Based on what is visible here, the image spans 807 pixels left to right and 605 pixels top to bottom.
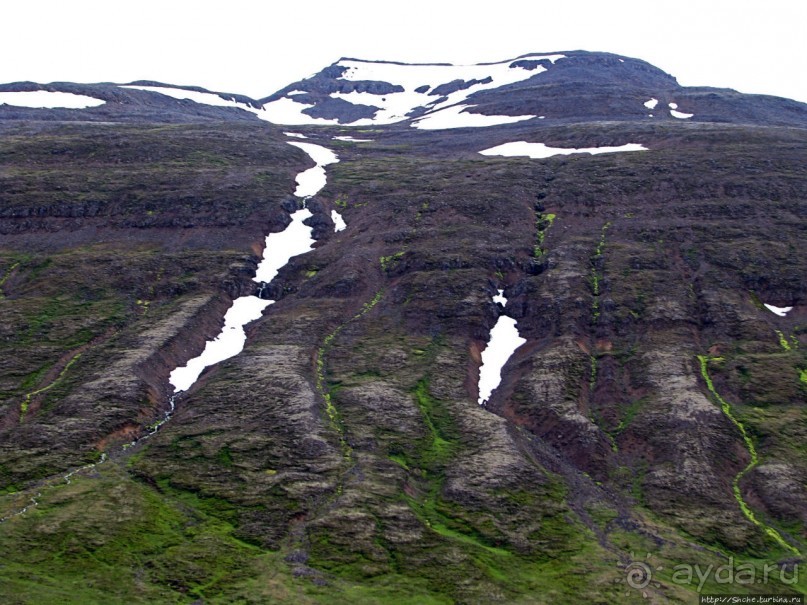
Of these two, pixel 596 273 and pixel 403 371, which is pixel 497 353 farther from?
pixel 596 273

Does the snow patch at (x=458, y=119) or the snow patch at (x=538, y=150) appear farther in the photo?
the snow patch at (x=458, y=119)

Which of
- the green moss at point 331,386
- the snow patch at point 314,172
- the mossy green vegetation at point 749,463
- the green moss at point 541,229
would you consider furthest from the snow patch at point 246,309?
the mossy green vegetation at point 749,463

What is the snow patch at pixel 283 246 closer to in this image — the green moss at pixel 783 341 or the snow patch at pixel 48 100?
the green moss at pixel 783 341

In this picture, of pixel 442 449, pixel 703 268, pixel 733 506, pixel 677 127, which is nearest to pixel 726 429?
pixel 733 506

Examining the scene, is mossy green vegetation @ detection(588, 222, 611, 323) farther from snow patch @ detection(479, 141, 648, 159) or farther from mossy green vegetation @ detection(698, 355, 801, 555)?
snow patch @ detection(479, 141, 648, 159)

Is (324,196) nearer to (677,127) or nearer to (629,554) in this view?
(677,127)

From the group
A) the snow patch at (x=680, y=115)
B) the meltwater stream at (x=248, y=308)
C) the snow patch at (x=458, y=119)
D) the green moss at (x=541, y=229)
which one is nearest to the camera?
the meltwater stream at (x=248, y=308)
